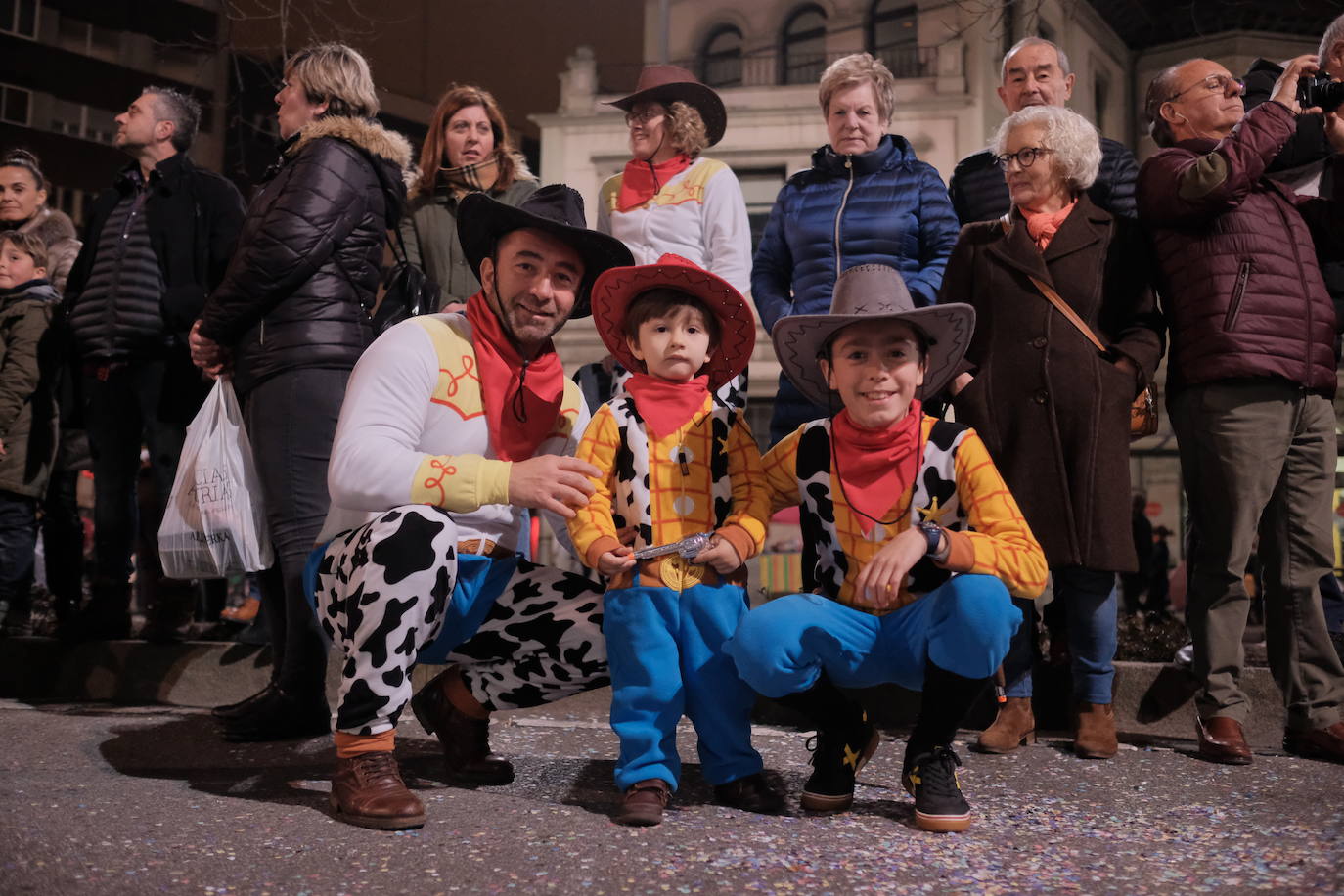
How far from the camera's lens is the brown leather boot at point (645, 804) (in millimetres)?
2654

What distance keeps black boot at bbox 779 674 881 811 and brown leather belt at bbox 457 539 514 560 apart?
2.73ft

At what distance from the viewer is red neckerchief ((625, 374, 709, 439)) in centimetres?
298

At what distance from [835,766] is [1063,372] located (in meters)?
1.45

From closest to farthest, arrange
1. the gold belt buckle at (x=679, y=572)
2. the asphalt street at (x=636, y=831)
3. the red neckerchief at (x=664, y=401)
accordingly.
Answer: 1. the asphalt street at (x=636, y=831)
2. the gold belt buckle at (x=679, y=572)
3. the red neckerchief at (x=664, y=401)

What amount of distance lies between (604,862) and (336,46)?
2.93 meters

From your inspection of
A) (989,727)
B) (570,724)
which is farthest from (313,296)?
(989,727)

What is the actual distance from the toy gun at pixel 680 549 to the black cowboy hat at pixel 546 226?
0.80 metres

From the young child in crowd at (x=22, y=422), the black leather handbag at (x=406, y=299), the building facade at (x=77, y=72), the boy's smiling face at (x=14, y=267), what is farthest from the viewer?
the building facade at (x=77, y=72)

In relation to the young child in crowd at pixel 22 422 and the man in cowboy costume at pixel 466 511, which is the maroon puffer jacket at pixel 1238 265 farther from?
the young child in crowd at pixel 22 422

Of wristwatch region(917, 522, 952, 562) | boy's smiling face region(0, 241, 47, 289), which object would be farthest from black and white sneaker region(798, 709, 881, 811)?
boy's smiling face region(0, 241, 47, 289)

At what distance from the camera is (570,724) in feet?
13.2

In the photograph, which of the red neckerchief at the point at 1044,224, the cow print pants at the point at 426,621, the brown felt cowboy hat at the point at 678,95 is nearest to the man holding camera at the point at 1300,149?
the red neckerchief at the point at 1044,224

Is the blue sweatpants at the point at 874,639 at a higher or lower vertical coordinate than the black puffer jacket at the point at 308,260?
lower

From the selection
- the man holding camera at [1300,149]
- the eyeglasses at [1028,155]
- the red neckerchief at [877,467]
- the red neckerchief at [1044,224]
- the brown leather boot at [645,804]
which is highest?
the man holding camera at [1300,149]
